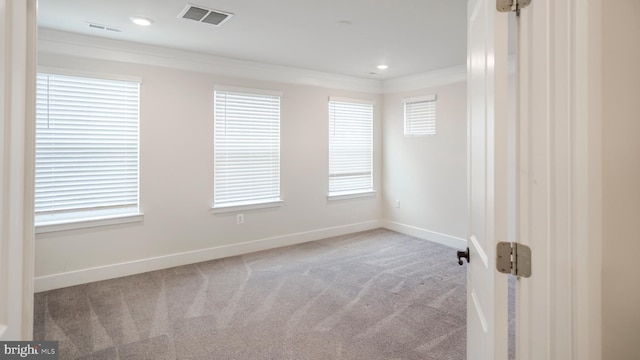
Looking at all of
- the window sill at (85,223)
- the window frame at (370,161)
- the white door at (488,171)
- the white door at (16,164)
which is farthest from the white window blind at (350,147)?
the white door at (16,164)

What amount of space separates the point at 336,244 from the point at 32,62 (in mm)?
4491

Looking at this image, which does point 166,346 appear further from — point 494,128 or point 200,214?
point 494,128

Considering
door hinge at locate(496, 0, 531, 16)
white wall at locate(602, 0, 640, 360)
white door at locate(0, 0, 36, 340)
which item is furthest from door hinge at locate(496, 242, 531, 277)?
white door at locate(0, 0, 36, 340)

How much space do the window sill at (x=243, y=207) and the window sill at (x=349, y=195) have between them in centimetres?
94

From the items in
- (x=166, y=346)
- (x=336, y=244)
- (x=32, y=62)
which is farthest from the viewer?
(x=336, y=244)

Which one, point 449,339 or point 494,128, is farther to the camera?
point 449,339

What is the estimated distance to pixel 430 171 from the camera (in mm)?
5320

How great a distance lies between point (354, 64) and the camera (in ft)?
15.4

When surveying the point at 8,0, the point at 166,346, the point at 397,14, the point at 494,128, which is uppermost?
the point at 397,14

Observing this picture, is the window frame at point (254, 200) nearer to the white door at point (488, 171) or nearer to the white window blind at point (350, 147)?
the white window blind at point (350, 147)

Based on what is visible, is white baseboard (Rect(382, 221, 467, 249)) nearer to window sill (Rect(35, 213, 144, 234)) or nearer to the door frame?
window sill (Rect(35, 213, 144, 234))

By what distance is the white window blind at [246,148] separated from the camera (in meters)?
4.43

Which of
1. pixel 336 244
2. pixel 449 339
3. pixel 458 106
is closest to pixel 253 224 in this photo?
pixel 336 244

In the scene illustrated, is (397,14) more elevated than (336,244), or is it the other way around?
→ (397,14)
